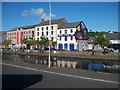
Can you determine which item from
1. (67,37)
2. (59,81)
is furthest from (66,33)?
(59,81)

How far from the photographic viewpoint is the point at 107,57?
168ft

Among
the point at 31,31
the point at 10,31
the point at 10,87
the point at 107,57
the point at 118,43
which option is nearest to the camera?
the point at 10,87

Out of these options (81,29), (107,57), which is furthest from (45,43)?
(107,57)

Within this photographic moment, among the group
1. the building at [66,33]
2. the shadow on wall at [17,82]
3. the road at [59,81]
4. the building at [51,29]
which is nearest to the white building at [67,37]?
the building at [66,33]

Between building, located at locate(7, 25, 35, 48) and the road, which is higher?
building, located at locate(7, 25, 35, 48)

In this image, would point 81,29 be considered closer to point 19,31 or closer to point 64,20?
point 64,20

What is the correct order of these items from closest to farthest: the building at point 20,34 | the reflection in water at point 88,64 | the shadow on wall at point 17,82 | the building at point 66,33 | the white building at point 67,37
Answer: the shadow on wall at point 17,82 → the reflection in water at point 88,64 → the building at point 66,33 → the white building at point 67,37 → the building at point 20,34

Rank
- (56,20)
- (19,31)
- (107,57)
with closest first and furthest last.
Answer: (107,57), (56,20), (19,31)

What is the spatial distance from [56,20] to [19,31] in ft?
94.6

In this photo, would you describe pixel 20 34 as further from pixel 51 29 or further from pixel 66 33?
pixel 66 33

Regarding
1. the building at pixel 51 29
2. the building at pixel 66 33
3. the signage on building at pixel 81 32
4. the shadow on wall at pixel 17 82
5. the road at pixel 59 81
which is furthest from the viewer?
the building at pixel 51 29

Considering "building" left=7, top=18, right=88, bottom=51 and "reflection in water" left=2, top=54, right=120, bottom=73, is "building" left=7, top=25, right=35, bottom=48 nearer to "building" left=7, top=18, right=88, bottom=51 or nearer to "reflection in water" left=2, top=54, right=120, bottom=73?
"building" left=7, top=18, right=88, bottom=51

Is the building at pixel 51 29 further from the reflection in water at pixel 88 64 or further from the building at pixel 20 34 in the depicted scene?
the reflection in water at pixel 88 64

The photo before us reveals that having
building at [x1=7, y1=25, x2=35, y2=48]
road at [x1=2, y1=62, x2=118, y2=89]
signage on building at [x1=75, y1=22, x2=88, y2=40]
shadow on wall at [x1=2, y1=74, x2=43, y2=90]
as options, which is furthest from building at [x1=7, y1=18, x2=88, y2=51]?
shadow on wall at [x1=2, y1=74, x2=43, y2=90]
